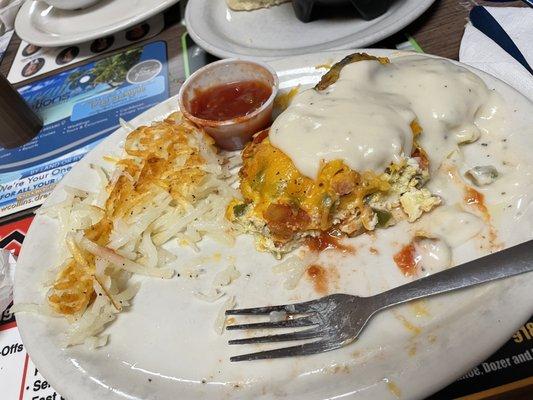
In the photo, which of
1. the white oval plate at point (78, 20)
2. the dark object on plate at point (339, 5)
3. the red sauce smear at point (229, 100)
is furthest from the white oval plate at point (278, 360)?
the white oval plate at point (78, 20)

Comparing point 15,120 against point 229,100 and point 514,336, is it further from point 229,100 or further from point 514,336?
point 514,336

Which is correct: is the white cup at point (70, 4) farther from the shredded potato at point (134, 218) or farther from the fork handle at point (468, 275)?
the fork handle at point (468, 275)

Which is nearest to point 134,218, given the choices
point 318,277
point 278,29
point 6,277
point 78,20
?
point 6,277

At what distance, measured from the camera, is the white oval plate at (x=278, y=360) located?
1.33m

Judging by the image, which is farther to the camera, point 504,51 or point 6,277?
point 504,51

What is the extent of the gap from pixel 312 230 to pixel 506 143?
31.4 inches

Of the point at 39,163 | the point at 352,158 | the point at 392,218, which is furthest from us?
the point at 39,163

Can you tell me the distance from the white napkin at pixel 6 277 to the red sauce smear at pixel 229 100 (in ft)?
3.39

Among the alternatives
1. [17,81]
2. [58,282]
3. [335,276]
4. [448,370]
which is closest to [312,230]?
[335,276]

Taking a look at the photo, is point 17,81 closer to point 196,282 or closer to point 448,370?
point 196,282

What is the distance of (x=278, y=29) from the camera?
9.25ft

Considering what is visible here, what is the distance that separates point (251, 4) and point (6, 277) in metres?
2.08

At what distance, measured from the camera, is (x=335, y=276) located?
1.64 metres

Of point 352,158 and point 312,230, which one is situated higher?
point 352,158
